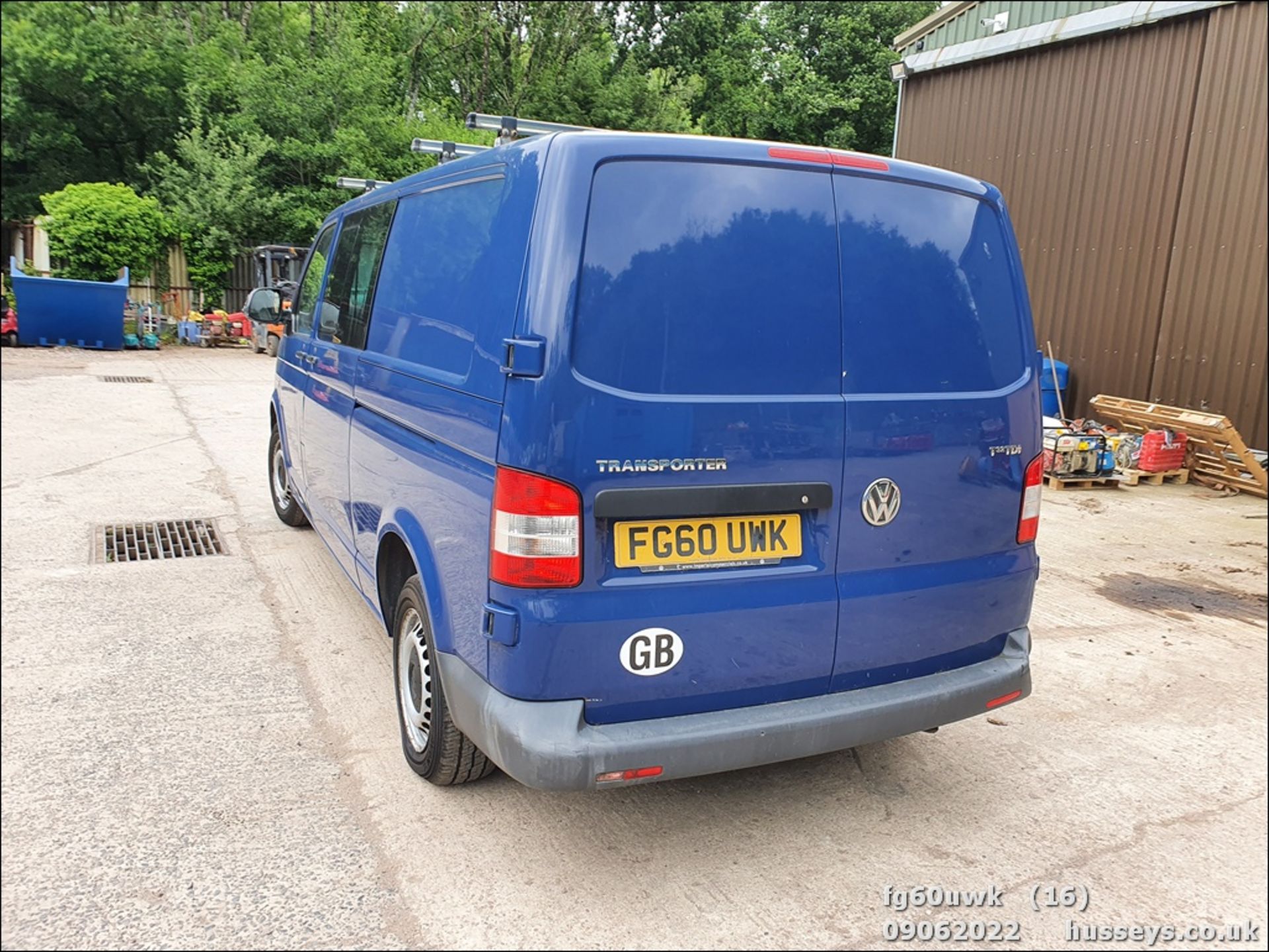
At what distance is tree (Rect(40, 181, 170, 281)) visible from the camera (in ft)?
59.3

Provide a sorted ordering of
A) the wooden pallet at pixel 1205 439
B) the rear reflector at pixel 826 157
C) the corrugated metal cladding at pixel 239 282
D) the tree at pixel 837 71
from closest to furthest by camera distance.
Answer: the rear reflector at pixel 826 157, the wooden pallet at pixel 1205 439, the corrugated metal cladding at pixel 239 282, the tree at pixel 837 71

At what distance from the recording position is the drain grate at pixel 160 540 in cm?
545

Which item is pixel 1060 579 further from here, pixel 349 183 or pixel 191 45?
pixel 191 45

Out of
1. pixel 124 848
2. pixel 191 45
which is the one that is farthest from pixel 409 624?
pixel 191 45

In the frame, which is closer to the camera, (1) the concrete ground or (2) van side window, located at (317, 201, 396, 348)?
(1) the concrete ground

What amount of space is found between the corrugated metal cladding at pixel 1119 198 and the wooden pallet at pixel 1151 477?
67 cm

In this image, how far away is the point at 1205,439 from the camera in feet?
27.9

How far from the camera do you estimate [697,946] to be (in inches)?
92.0

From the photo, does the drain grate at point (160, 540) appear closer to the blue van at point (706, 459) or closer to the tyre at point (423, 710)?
the tyre at point (423, 710)

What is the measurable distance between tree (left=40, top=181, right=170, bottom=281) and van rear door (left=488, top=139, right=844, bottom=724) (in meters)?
19.4

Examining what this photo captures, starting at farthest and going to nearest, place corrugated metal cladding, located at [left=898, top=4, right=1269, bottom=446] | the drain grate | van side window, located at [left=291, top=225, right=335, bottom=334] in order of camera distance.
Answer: corrugated metal cladding, located at [left=898, top=4, right=1269, bottom=446] < the drain grate < van side window, located at [left=291, top=225, right=335, bottom=334]

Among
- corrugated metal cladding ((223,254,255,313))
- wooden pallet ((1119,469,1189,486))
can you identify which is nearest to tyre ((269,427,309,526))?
wooden pallet ((1119,469,1189,486))

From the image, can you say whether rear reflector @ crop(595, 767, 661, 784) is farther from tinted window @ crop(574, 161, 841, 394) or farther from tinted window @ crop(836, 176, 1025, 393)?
tinted window @ crop(836, 176, 1025, 393)

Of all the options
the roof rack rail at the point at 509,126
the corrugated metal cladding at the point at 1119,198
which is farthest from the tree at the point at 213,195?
the roof rack rail at the point at 509,126
